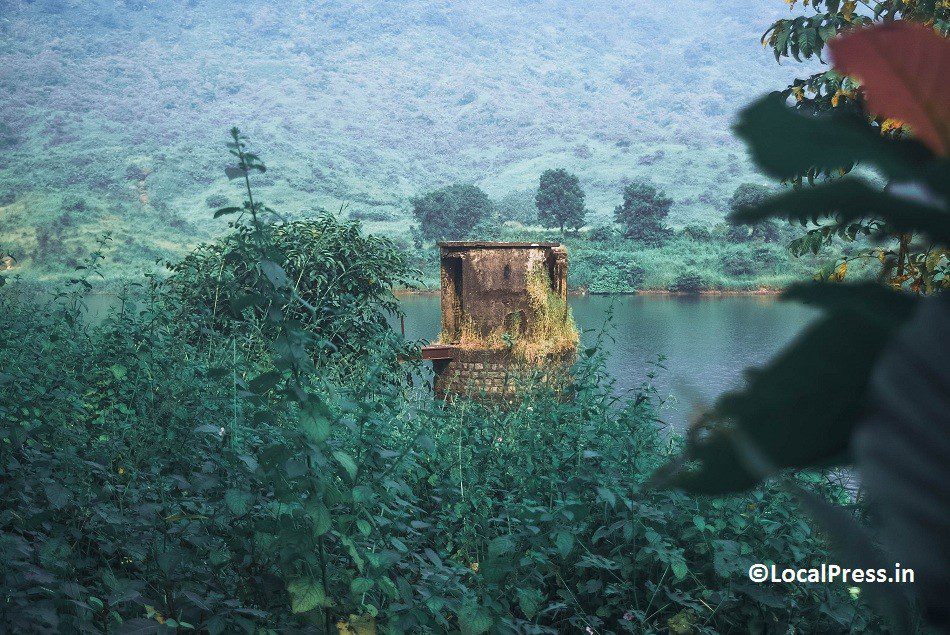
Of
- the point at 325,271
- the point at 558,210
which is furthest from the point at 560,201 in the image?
the point at 325,271

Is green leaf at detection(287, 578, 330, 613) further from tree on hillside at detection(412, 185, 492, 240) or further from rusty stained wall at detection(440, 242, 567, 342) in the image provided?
tree on hillside at detection(412, 185, 492, 240)

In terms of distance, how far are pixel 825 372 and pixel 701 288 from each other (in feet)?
119

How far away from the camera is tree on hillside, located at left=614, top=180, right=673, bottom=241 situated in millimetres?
38188

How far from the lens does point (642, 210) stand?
1537 inches

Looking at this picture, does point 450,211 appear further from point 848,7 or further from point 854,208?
point 854,208

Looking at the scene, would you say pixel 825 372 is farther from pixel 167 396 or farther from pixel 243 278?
pixel 243 278

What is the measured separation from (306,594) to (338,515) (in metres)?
0.36

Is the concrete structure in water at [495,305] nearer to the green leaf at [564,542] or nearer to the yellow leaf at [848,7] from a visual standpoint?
the yellow leaf at [848,7]

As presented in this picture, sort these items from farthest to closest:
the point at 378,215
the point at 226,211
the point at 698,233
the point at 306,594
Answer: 1. the point at 378,215
2. the point at 698,233
3. the point at 306,594
4. the point at 226,211

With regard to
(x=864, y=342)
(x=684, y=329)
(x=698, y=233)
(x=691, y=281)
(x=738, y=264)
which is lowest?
(x=684, y=329)

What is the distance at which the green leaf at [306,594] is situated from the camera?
6.46 ft

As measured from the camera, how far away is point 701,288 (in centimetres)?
3512

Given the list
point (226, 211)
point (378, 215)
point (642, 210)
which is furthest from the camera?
point (378, 215)

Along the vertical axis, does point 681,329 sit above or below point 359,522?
below
